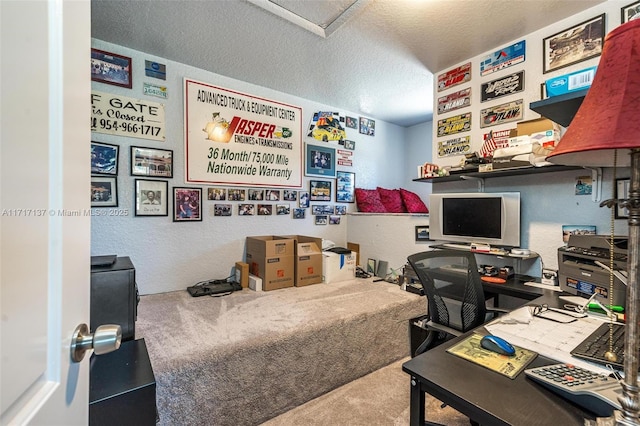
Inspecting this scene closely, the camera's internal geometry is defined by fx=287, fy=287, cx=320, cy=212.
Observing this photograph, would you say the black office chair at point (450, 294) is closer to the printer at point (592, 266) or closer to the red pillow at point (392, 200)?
the printer at point (592, 266)

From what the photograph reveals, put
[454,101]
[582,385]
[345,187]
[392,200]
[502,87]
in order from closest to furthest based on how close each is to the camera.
→ [582,385]
[502,87]
[454,101]
[345,187]
[392,200]

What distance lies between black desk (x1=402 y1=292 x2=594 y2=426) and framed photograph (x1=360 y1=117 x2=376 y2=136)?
10.8ft

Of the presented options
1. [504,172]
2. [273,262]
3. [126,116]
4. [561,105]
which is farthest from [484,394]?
[126,116]

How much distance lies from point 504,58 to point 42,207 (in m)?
2.81

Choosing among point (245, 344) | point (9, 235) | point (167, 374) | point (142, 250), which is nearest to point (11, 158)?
point (9, 235)

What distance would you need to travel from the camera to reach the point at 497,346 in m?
0.90

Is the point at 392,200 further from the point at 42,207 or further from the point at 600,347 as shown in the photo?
the point at 42,207

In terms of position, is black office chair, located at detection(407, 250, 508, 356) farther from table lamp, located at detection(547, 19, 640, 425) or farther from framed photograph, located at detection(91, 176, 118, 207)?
framed photograph, located at detection(91, 176, 118, 207)

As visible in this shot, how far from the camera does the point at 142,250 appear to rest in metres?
2.38

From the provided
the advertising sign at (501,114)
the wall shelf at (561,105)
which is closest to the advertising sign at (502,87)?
the advertising sign at (501,114)

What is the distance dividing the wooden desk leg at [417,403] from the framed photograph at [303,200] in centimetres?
257

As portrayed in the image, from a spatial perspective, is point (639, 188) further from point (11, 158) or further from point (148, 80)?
point (148, 80)

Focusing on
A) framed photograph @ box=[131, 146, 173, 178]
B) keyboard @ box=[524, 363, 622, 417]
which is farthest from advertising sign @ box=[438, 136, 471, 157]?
framed photograph @ box=[131, 146, 173, 178]

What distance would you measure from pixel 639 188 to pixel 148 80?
116 inches
